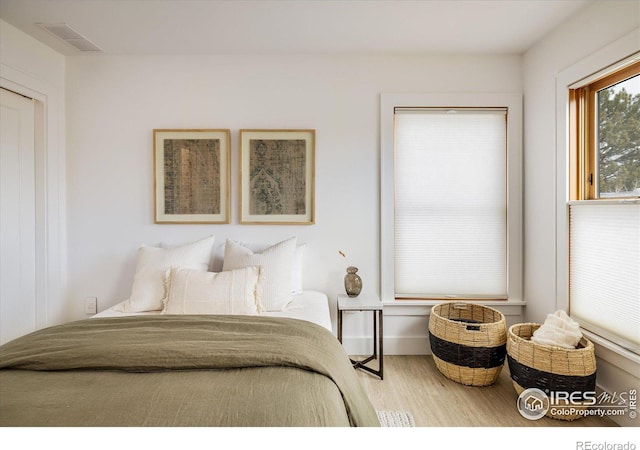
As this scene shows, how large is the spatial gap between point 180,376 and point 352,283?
5.05 feet

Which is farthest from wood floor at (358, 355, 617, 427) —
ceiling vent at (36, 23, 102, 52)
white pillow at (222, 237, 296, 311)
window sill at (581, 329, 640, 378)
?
ceiling vent at (36, 23, 102, 52)

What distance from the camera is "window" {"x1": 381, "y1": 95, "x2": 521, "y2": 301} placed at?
2725mm

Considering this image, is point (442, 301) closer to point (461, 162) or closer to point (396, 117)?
point (461, 162)

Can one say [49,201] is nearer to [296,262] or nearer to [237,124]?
[237,124]

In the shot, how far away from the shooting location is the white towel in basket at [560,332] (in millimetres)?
1938

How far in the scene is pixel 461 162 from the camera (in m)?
2.75

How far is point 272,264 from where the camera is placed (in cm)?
233

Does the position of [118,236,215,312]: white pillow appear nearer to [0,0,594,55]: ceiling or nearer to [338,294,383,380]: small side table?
[338,294,383,380]: small side table

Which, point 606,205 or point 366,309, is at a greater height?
point 606,205

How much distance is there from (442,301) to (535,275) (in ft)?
2.38

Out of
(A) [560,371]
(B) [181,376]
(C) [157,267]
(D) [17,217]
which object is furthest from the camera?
(D) [17,217]

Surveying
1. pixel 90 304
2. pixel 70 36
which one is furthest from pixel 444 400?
pixel 70 36

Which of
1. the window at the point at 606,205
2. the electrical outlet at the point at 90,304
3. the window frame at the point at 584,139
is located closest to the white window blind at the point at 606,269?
the window at the point at 606,205
